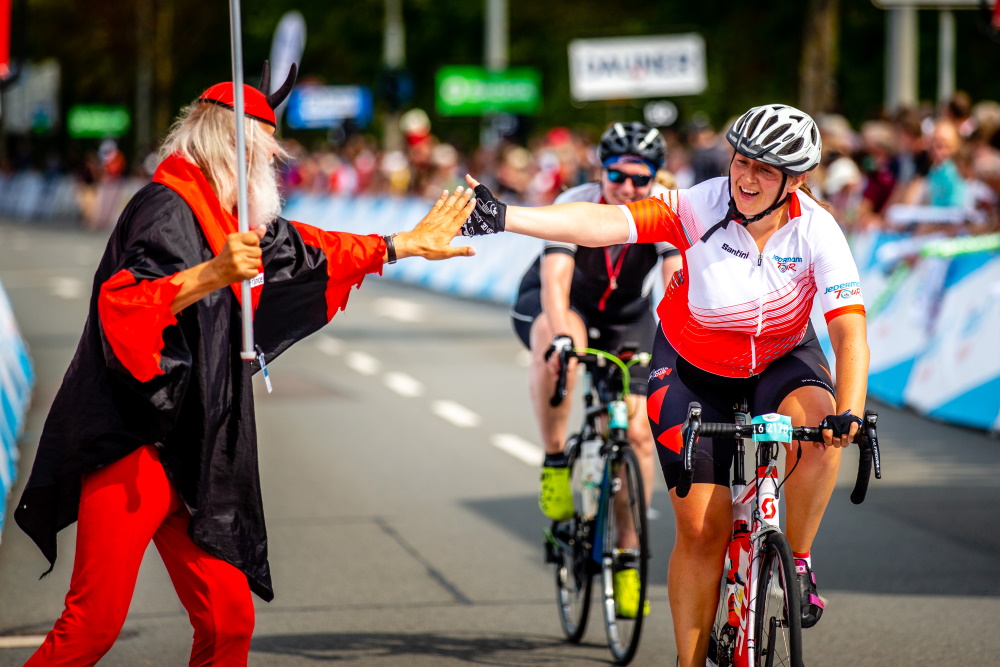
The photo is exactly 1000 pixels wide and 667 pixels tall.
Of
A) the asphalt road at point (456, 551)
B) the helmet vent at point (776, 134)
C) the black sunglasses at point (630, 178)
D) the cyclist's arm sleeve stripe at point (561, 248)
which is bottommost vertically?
the asphalt road at point (456, 551)

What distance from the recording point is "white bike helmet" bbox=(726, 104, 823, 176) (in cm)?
450

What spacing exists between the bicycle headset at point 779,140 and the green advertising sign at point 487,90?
86.7 feet

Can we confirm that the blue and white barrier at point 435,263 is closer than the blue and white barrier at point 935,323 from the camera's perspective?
No

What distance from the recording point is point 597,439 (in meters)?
6.53

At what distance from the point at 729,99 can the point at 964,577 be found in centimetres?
4055

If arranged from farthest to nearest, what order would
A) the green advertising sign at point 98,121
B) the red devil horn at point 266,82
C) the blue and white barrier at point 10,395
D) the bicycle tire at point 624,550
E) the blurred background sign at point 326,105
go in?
1. the green advertising sign at point 98,121
2. the blurred background sign at point 326,105
3. the blue and white barrier at point 10,395
4. the bicycle tire at point 624,550
5. the red devil horn at point 266,82

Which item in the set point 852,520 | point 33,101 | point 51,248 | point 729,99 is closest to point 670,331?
point 852,520

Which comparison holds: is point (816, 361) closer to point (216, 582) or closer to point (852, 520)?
point (216, 582)

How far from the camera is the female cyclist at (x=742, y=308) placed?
4.57 metres

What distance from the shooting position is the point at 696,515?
4.71 m

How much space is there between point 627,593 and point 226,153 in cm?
260

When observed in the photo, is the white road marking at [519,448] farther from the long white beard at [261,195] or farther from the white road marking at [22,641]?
the long white beard at [261,195]

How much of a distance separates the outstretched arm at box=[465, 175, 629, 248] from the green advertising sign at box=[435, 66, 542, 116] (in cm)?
2628

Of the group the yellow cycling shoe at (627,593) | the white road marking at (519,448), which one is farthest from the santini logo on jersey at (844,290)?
the white road marking at (519,448)
